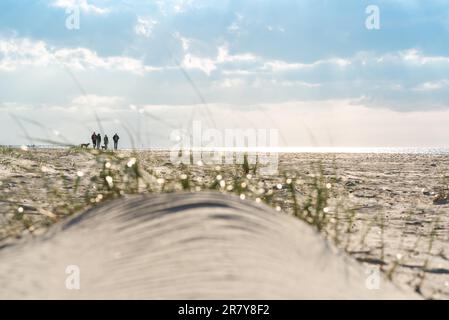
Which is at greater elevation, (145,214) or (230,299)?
(145,214)

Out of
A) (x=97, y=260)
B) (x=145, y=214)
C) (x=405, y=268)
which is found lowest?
(x=405, y=268)

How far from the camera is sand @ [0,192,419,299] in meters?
1.84

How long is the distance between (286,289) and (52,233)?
1.08 meters

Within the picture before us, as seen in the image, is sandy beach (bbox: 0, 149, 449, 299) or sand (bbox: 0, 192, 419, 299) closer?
sand (bbox: 0, 192, 419, 299)

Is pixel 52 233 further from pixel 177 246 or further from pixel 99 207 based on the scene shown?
pixel 177 246

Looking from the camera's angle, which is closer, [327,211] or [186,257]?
[186,257]

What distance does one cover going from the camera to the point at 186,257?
1954 mm

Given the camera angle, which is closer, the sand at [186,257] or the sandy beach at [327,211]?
the sand at [186,257]

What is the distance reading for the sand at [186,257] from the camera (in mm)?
1836
